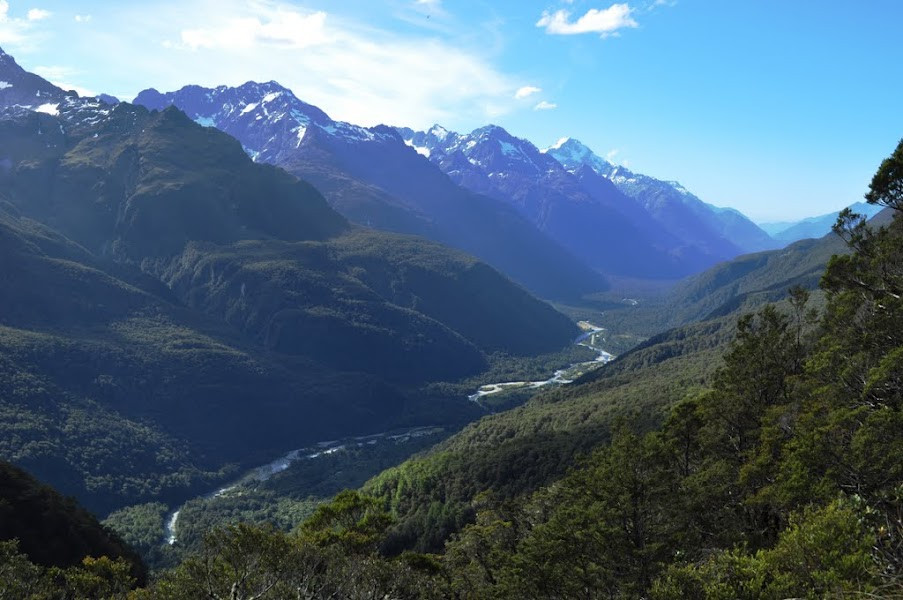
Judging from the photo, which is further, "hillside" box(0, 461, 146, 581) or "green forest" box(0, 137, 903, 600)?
"hillside" box(0, 461, 146, 581)

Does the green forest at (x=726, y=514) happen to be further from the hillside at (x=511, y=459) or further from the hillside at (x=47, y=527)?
the hillside at (x=511, y=459)

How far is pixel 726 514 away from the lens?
128 feet

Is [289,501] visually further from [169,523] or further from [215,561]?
[215,561]

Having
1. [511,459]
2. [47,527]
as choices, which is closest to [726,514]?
[47,527]

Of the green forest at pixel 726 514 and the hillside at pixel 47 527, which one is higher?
the green forest at pixel 726 514

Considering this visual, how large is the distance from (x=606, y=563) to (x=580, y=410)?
13119cm

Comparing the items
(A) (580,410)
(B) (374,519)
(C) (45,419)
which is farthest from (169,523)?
(B) (374,519)

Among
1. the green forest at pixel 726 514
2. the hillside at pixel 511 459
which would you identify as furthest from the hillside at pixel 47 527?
the hillside at pixel 511 459

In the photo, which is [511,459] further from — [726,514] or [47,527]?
[726,514]

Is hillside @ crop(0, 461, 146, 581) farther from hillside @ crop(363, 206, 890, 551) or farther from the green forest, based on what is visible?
hillside @ crop(363, 206, 890, 551)

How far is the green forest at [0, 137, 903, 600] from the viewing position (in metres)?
24.9

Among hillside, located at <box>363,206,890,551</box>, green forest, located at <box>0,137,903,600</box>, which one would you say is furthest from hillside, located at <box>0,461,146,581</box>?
hillside, located at <box>363,206,890,551</box>

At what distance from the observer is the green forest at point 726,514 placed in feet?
81.8

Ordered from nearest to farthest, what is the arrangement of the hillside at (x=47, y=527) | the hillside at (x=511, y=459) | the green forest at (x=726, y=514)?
1. the green forest at (x=726, y=514)
2. the hillside at (x=47, y=527)
3. the hillside at (x=511, y=459)
